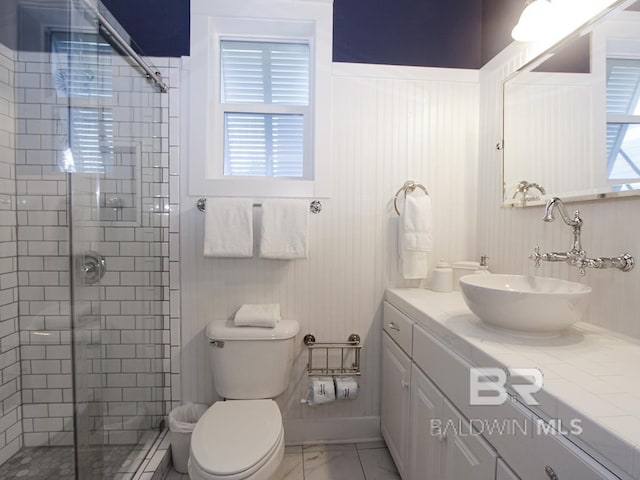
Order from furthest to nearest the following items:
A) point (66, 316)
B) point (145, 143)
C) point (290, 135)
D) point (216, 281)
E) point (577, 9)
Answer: point (290, 135) → point (216, 281) → point (145, 143) → point (66, 316) → point (577, 9)

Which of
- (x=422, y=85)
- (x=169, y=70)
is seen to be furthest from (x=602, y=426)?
(x=169, y=70)

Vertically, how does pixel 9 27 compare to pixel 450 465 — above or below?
above

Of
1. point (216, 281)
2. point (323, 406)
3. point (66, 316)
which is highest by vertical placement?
point (216, 281)

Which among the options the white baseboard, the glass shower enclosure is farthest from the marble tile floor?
the glass shower enclosure

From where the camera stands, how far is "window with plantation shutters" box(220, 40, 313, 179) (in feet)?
6.16

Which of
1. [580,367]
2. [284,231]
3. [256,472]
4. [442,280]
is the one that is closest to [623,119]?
[580,367]

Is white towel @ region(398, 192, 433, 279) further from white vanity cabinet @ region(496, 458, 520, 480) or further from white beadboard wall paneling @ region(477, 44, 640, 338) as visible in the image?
white vanity cabinet @ region(496, 458, 520, 480)

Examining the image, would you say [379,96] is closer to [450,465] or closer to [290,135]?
[290,135]

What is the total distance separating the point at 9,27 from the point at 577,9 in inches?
91.7

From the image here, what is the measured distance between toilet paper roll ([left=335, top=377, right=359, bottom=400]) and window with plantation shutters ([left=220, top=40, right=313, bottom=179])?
1.11 m

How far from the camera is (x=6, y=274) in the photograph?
1.51m

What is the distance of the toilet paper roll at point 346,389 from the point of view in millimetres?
1717

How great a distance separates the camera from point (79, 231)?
1.36m

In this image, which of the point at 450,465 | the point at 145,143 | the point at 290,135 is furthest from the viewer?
the point at 290,135
